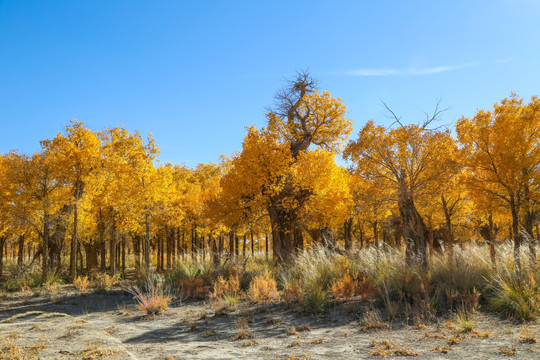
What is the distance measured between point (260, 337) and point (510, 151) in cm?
820

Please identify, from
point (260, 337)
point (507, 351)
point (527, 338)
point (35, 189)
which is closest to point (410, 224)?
point (527, 338)

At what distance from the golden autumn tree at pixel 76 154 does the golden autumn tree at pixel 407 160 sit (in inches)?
462

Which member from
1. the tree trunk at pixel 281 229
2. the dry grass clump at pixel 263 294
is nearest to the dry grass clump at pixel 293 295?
the dry grass clump at pixel 263 294

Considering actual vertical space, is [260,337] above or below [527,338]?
below

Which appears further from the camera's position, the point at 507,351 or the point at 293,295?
the point at 293,295

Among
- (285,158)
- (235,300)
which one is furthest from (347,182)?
(235,300)

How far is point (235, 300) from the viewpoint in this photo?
388 inches

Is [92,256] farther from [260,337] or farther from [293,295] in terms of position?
[260,337]

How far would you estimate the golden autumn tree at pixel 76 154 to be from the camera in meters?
16.9

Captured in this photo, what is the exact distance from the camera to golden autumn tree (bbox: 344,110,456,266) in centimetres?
1230

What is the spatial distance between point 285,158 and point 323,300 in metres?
9.28

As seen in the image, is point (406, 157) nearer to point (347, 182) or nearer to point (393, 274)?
point (393, 274)

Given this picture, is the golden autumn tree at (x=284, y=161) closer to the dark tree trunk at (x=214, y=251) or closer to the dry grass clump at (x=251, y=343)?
the dark tree trunk at (x=214, y=251)

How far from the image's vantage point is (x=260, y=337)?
6.82m
